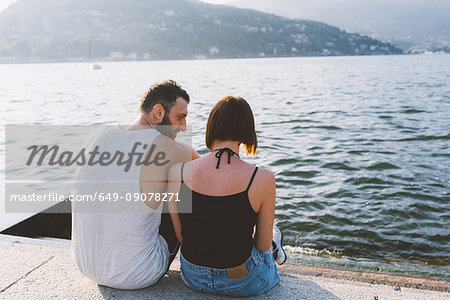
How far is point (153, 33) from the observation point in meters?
132

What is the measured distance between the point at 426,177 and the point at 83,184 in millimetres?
7483

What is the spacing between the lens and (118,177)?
2621 millimetres

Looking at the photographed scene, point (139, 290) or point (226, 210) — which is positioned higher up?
point (226, 210)

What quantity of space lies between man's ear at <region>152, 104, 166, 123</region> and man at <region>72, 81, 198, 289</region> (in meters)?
0.04

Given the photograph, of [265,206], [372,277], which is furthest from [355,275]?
[265,206]

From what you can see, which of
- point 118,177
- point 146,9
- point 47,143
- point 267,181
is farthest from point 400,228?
point 146,9

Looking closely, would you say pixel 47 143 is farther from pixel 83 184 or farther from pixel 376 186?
pixel 83 184

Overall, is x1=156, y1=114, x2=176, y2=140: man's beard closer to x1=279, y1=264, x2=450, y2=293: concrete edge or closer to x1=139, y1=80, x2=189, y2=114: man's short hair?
x1=139, y1=80, x2=189, y2=114: man's short hair

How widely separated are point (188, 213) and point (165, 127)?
0.73m

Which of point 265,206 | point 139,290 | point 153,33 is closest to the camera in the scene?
point 265,206

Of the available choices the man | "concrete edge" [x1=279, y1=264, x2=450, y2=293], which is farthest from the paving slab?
the man

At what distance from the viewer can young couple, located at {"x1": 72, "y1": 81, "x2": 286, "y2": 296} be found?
2502 mm

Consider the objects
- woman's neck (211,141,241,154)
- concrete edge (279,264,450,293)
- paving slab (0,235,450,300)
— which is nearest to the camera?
woman's neck (211,141,241,154)

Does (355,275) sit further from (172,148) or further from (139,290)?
(172,148)
